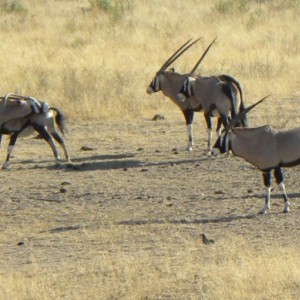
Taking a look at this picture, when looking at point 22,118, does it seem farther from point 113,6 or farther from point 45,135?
point 113,6

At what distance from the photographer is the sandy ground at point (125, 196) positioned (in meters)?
10.9

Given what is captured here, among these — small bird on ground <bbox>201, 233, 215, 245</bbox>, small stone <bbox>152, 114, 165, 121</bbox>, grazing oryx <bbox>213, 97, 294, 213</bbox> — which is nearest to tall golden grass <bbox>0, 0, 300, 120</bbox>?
small stone <bbox>152, 114, 165, 121</bbox>

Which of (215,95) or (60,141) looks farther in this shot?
(215,95)

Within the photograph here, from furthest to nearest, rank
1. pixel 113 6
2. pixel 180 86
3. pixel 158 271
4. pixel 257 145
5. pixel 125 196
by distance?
pixel 113 6 < pixel 180 86 < pixel 125 196 < pixel 257 145 < pixel 158 271

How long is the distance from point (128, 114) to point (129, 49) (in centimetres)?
663

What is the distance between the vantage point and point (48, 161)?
→ 15922 millimetres

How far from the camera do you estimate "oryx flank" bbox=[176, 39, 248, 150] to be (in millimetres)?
15547

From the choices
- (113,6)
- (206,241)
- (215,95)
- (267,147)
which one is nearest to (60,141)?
(215,95)

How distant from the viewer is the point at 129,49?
2584cm

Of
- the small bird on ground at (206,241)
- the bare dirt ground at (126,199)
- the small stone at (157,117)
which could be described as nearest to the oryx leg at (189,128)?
the bare dirt ground at (126,199)

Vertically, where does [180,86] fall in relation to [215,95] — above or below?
below

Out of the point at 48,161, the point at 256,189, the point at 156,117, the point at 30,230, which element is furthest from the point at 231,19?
the point at 30,230

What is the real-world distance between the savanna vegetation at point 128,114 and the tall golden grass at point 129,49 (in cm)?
4

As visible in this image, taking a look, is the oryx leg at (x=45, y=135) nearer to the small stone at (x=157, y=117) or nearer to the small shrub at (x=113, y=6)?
the small stone at (x=157, y=117)
